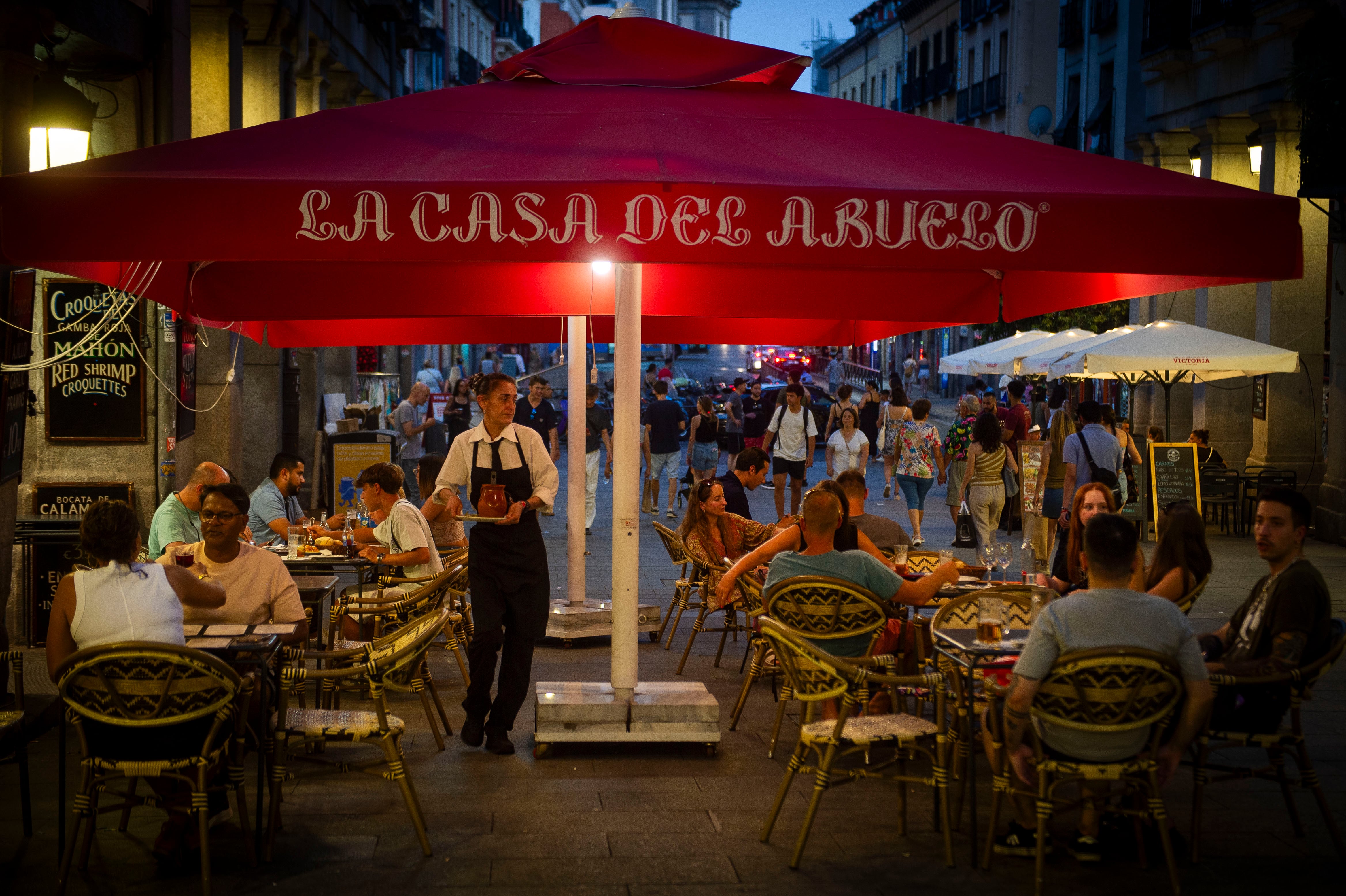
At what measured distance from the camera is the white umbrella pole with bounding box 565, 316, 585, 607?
9.23 metres

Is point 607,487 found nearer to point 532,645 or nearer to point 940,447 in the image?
point 940,447

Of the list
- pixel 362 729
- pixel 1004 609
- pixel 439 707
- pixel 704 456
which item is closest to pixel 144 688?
pixel 362 729

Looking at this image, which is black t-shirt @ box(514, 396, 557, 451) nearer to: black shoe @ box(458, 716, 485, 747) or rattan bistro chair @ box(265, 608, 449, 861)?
black shoe @ box(458, 716, 485, 747)

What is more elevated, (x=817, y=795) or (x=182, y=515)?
(x=182, y=515)

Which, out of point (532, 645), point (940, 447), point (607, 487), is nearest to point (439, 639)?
point (532, 645)

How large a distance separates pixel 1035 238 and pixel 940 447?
1078 cm

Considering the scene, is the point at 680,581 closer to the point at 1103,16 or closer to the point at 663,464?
the point at 663,464

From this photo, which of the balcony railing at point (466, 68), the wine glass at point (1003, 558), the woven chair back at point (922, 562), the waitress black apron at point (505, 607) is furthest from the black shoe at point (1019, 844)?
the balcony railing at point (466, 68)

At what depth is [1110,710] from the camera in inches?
192

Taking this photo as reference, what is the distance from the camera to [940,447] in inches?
613

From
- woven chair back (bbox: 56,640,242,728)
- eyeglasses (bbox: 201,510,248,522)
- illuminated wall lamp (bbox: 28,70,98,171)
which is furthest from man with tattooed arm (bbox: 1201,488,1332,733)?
illuminated wall lamp (bbox: 28,70,98,171)

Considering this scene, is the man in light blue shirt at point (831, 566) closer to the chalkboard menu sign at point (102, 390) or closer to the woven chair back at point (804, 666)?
the woven chair back at point (804, 666)

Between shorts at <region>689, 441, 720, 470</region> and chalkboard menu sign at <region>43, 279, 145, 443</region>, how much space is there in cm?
840

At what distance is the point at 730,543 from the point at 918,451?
6610mm
